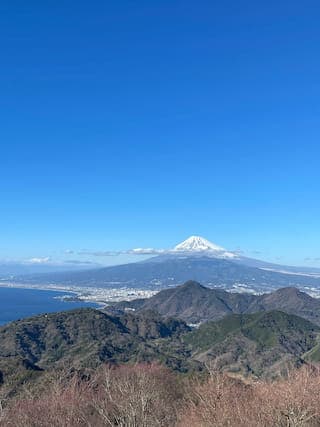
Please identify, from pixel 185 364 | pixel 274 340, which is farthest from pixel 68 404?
pixel 274 340

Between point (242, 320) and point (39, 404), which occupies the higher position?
point (39, 404)

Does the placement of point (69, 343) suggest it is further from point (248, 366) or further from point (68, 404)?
point (68, 404)

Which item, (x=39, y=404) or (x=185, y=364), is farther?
(x=185, y=364)

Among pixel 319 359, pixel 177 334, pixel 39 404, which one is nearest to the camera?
pixel 39 404

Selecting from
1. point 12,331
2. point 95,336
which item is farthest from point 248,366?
point 12,331

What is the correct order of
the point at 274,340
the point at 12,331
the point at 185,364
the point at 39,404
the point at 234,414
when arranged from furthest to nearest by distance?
1. the point at 274,340
2. the point at 12,331
3. the point at 185,364
4. the point at 39,404
5. the point at 234,414

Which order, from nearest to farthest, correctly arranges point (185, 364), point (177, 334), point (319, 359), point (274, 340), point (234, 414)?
point (234, 414) → point (185, 364) → point (319, 359) → point (274, 340) → point (177, 334)

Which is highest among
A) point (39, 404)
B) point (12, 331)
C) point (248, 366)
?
point (39, 404)

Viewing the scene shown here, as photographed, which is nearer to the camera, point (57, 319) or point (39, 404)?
point (39, 404)

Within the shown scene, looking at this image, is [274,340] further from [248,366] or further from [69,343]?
[69,343]
